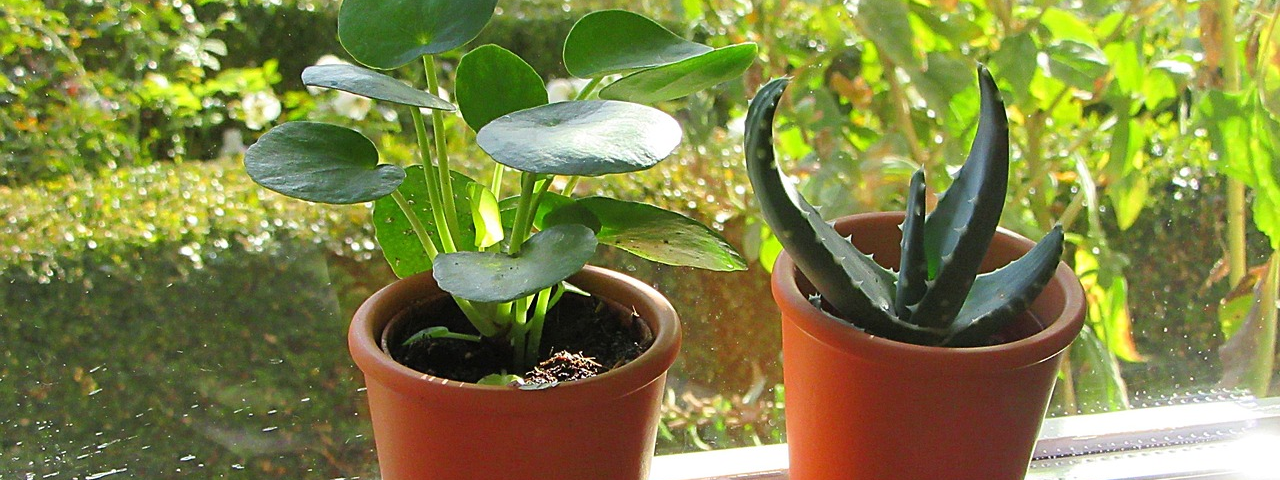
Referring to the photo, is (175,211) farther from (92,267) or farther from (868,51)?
(868,51)

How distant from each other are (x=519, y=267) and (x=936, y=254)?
282 mm

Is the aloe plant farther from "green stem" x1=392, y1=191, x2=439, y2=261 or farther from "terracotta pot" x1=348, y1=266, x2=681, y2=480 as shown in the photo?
"green stem" x1=392, y1=191, x2=439, y2=261

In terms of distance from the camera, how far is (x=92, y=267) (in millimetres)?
795

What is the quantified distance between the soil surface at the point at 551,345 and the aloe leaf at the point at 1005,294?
0.64ft

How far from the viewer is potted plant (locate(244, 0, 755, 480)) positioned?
518 millimetres

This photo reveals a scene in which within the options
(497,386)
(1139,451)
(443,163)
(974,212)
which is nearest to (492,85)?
(443,163)

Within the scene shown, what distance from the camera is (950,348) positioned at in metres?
0.59

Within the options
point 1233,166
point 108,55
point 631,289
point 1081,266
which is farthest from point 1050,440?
point 108,55

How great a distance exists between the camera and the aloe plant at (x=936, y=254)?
0.57 metres

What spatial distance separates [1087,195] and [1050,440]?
0.22 metres

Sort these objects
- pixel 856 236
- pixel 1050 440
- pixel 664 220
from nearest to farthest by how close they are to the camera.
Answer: pixel 664 220 → pixel 856 236 → pixel 1050 440

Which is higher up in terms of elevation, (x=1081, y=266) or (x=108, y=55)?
(x=108, y=55)

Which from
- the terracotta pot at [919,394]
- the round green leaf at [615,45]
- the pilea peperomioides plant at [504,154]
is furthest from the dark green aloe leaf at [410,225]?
the terracotta pot at [919,394]

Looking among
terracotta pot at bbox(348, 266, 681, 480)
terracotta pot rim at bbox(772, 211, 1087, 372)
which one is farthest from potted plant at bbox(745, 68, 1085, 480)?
terracotta pot at bbox(348, 266, 681, 480)
